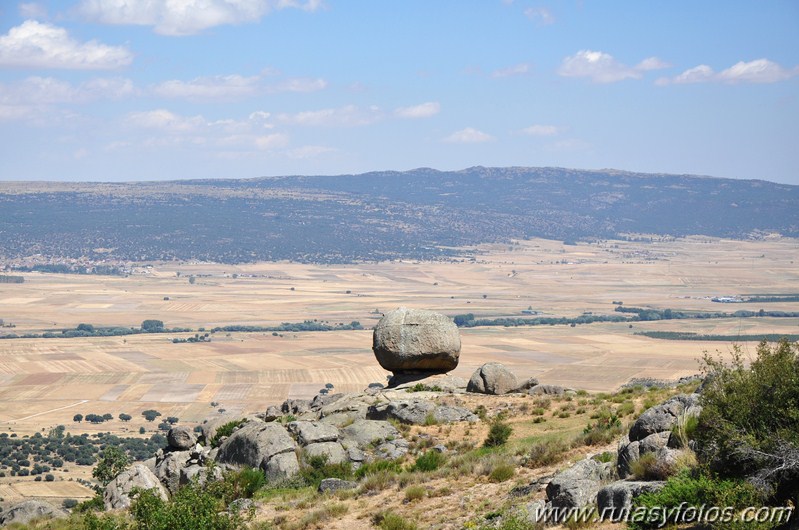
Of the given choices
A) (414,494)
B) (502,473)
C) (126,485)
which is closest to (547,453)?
(502,473)

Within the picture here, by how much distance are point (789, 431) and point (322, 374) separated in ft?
258

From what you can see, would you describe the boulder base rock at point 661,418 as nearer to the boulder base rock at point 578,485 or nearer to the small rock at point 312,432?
the boulder base rock at point 578,485

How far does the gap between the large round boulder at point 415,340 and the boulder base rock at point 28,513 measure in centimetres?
1245

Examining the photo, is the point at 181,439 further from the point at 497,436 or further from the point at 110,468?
the point at 497,436

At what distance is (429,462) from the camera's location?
2459 centimetres

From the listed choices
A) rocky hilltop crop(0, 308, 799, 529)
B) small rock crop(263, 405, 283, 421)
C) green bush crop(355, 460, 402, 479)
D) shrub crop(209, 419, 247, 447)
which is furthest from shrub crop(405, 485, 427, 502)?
small rock crop(263, 405, 283, 421)

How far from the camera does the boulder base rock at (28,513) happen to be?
27078 millimetres

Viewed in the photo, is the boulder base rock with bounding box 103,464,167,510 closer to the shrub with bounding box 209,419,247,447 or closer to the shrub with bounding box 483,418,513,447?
the shrub with bounding box 209,419,247,447

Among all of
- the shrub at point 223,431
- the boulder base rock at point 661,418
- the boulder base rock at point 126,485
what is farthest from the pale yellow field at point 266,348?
the boulder base rock at point 661,418

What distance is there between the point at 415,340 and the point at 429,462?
10.5 m

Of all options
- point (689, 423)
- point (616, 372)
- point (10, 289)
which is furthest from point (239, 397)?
point (10, 289)

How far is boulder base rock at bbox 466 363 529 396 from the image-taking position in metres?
34.0

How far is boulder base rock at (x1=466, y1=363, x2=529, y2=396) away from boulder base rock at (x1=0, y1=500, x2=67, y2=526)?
14.5 m

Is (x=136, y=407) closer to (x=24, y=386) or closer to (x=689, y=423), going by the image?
(x=24, y=386)
